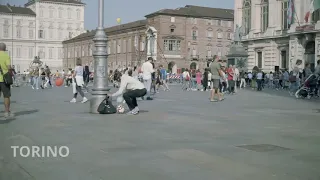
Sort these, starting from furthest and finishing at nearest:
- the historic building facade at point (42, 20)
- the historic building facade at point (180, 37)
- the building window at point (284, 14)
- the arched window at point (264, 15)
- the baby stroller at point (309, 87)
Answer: the historic building facade at point (180, 37) < the arched window at point (264, 15) < the building window at point (284, 14) < the historic building facade at point (42, 20) < the baby stroller at point (309, 87)

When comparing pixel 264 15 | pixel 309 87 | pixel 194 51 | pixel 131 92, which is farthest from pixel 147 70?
pixel 194 51

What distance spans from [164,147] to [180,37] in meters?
86.4

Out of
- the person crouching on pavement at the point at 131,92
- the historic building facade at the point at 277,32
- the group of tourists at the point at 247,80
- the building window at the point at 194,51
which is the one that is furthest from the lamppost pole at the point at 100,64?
the building window at the point at 194,51

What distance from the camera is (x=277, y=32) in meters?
55.7

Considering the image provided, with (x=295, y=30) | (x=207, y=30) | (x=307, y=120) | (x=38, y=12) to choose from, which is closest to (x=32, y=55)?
(x=38, y=12)

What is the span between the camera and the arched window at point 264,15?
5803 centimetres

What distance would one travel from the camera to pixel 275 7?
5622 centimetres

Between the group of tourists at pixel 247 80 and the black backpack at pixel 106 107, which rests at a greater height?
the group of tourists at pixel 247 80

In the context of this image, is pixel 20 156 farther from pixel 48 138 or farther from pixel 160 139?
pixel 160 139

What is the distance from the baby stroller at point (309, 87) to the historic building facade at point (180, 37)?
6612cm

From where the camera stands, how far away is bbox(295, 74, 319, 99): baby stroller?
2302 centimetres

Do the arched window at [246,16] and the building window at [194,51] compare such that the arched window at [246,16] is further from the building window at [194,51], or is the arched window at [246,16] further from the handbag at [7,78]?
the handbag at [7,78]

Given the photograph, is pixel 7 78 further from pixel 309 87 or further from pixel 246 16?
pixel 246 16

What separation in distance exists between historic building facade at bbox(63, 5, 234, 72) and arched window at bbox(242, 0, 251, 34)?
94.8 ft
